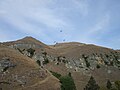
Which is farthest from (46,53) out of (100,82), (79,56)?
(100,82)

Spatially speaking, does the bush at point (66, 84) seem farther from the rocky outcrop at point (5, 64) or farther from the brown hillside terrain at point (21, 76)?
the rocky outcrop at point (5, 64)

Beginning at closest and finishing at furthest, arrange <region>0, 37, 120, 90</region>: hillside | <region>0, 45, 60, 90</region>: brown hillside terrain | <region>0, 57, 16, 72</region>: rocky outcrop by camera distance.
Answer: <region>0, 45, 60, 90</region>: brown hillside terrain → <region>0, 57, 16, 72</region>: rocky outcrop → <region>0, 37, 120, 90</region>: hillside

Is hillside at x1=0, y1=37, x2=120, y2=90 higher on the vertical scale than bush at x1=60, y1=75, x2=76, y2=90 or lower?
higher

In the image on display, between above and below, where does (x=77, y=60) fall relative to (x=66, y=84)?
above

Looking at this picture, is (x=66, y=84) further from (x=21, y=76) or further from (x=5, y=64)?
(x=5, y=64)

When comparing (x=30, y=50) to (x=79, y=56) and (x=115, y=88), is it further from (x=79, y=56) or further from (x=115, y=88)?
(x=115, y=88)

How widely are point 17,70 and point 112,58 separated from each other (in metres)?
61.4

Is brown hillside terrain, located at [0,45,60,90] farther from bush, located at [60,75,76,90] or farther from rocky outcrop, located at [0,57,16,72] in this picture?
bush, located at [60,75,76,90]

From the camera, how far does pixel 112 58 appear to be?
125m

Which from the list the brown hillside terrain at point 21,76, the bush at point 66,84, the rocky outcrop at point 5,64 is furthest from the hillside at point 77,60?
the bush at point 66,84

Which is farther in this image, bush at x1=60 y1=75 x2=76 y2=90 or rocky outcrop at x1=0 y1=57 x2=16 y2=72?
rocky outcrop at x1=0 y1=57 x2=16 y2=72

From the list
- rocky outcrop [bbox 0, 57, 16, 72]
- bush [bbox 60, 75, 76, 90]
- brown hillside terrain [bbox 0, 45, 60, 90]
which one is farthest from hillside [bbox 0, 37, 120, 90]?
bush [bbox 60, 75, 76, 90]

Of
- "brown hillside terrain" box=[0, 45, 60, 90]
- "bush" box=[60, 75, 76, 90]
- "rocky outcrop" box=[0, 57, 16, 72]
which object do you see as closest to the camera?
"brown hillside terrain" box=[0, 45, 60, 90]

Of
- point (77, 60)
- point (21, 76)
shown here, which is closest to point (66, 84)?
point (21, 76)
